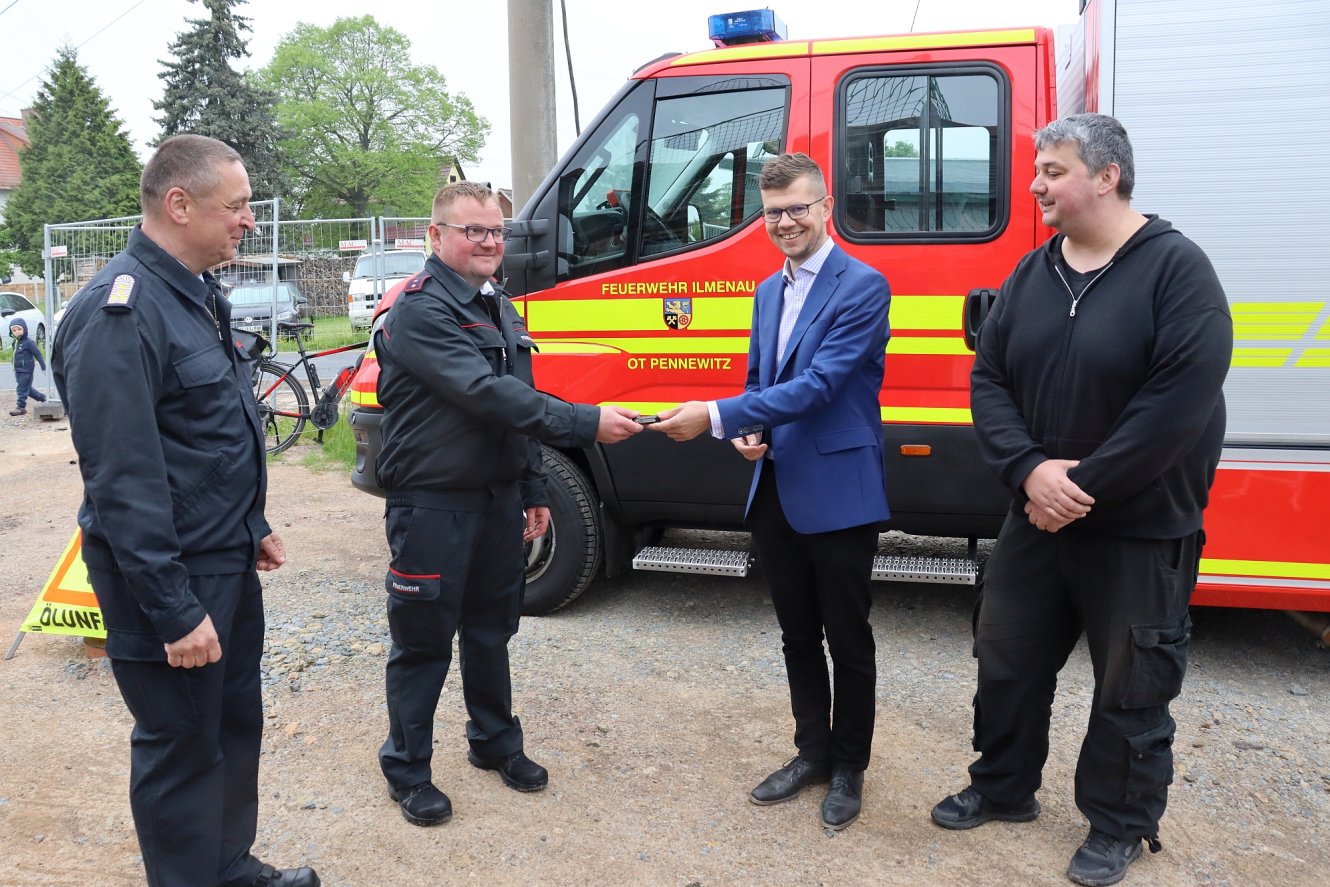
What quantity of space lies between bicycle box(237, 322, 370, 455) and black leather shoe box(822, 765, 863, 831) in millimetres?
7118

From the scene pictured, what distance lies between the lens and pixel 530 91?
7.48 metres

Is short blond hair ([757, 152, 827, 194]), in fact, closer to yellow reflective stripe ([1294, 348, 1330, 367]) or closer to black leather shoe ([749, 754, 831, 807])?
black leather shoe ([749, 754, 831, 807])

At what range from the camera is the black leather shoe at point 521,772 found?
3354 millimetres

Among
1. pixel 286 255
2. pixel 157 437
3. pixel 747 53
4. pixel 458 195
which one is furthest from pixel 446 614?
pixel 286 255

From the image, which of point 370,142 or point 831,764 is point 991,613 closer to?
point 831,764

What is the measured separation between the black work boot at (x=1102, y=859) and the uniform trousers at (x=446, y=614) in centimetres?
177

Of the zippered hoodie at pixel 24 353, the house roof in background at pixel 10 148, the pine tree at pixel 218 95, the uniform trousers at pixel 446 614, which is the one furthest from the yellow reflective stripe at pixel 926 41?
the house roof in background at pixel 10 148

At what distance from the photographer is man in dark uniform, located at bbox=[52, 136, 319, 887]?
7.14ft

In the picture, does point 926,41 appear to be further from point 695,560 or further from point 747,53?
point 695,560

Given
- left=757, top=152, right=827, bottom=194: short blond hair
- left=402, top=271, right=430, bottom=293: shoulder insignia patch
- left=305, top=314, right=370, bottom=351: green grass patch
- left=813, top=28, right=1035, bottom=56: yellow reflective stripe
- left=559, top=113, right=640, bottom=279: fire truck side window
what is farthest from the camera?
left=305, top=314, right=370, bottom=351: green grass patch

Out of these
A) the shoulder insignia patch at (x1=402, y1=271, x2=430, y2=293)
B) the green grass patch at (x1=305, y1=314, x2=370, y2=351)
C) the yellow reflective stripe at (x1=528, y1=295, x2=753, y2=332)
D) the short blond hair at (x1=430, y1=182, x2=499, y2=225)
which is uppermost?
the short blond hair at (x1=430, y1=182, x2=499, y2=225)

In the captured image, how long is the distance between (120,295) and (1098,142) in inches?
94.4

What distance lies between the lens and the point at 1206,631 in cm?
467

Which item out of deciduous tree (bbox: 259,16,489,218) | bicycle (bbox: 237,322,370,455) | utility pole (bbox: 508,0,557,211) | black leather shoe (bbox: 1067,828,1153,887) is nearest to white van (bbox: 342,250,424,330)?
bicycle (bbox: 237,322,370,455)
